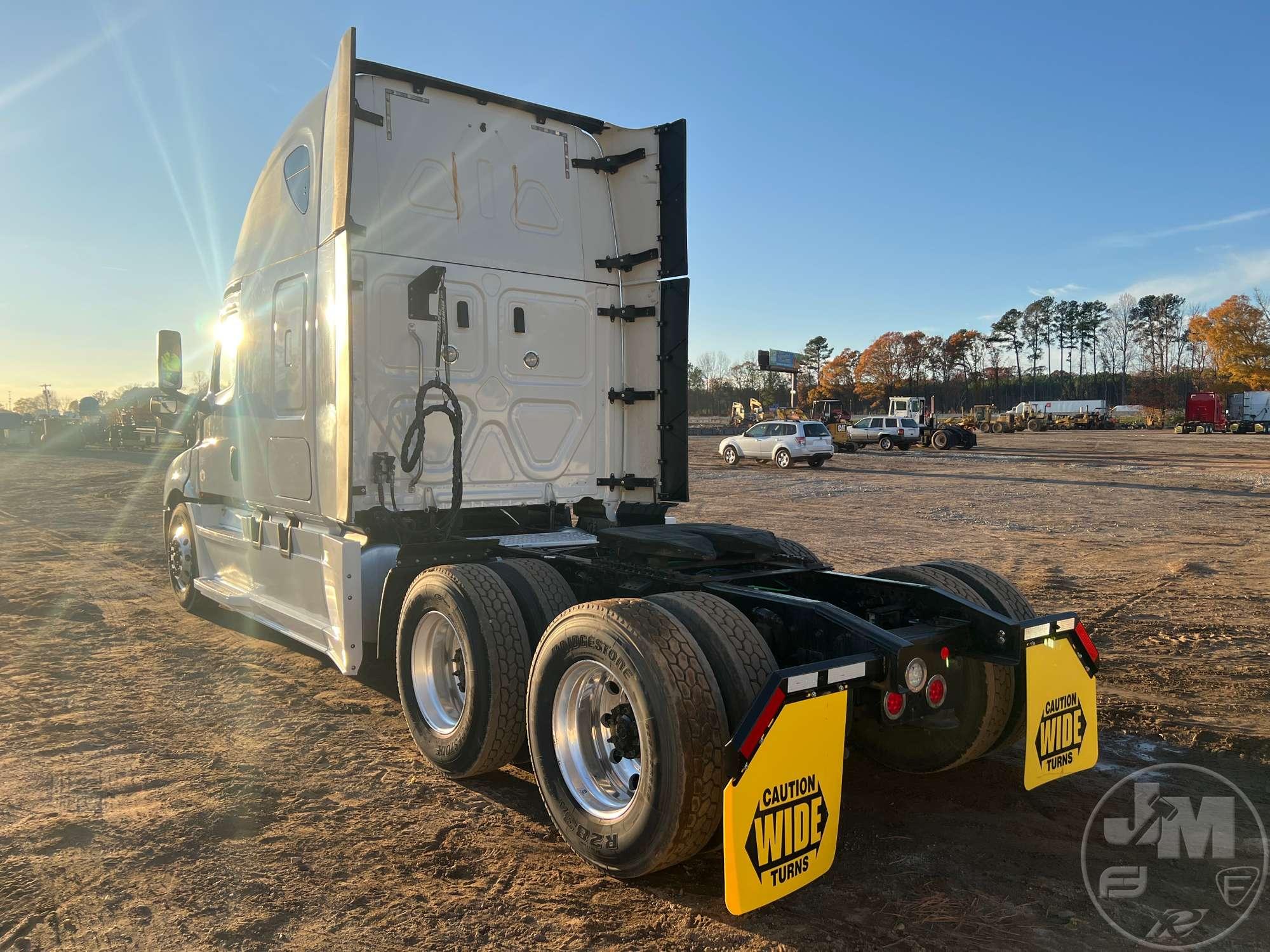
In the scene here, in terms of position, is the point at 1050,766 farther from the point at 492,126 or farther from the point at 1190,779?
the point at 492,126

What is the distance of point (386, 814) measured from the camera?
12.9 feet

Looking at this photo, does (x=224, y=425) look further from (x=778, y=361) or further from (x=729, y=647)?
(x=778, y=361)

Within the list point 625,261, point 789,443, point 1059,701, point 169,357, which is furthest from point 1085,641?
point 789,443

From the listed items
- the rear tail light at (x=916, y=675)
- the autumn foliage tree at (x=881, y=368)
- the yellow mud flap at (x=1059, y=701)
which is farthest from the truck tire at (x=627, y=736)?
the autumn foliage tree at (x=881, y=368)

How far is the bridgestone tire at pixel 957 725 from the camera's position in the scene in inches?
152

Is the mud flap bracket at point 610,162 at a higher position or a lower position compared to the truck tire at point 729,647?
higher

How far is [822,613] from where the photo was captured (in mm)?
3541

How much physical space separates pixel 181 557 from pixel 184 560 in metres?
0.08

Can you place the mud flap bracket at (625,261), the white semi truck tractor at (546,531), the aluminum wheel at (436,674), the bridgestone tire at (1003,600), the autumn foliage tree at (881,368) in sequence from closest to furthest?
the white semi truck tractor at (546,531)
the bridgestone tire at (1003,600)
the aluminum wheel at (436,674)
the mud flap bracket at (625,261)
the autumn foliage tree at (881,368)

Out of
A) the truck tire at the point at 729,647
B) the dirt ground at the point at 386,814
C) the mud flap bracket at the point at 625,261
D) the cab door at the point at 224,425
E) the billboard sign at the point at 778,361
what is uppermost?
the billboard sign at the point at 778,361

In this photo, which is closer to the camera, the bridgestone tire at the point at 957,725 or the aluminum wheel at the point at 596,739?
the aluminum wheel at the point at 596,739

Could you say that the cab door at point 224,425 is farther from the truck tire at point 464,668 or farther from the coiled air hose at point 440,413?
the truck tire at point 464,668

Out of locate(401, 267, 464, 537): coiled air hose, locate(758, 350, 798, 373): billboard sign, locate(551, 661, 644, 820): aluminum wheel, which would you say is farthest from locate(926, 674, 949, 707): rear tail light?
locate(758, 350, 798, 373): billboard sign

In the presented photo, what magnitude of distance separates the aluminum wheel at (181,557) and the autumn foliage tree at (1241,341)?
88885 millimetres
